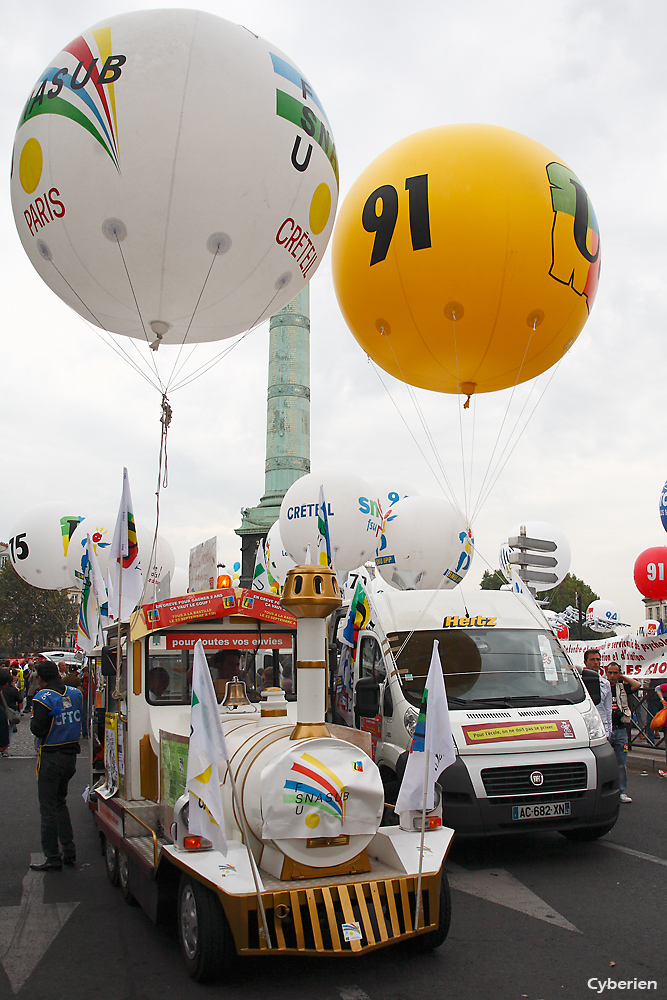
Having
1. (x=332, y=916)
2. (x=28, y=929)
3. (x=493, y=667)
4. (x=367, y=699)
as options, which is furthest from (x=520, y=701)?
(x=28, y=929)

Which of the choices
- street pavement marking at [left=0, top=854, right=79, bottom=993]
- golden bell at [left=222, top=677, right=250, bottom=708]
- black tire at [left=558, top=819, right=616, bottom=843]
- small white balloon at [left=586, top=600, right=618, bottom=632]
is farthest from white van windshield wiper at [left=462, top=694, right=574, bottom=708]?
small white balloon at [left=586, top=600, right=618, bottom=632]

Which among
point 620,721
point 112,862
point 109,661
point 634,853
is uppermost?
point 109,661

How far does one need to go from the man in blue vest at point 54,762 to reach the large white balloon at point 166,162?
357 centimetres

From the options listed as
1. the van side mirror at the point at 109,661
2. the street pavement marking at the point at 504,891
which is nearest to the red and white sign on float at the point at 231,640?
the van side mirror at the point at 109,661

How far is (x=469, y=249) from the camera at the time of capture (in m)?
7.32

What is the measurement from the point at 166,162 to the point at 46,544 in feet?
40.1

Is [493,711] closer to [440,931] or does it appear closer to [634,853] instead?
[634,853]

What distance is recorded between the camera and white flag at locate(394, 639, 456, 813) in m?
4.78

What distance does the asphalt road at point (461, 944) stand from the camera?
4.31 m

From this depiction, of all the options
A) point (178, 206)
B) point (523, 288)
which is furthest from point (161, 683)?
point (523, 288)

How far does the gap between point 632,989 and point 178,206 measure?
576cm

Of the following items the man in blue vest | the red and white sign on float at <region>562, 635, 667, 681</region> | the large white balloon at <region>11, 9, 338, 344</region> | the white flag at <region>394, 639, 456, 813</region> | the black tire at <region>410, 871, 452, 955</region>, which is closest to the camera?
the black tire at <region>410, 871, 452, 955</region>

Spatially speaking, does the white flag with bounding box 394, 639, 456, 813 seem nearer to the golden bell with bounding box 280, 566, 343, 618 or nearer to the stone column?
the golden bell with bounding box 280, 566, 343, 618

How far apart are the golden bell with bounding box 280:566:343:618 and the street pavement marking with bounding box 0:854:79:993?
8.56ft
